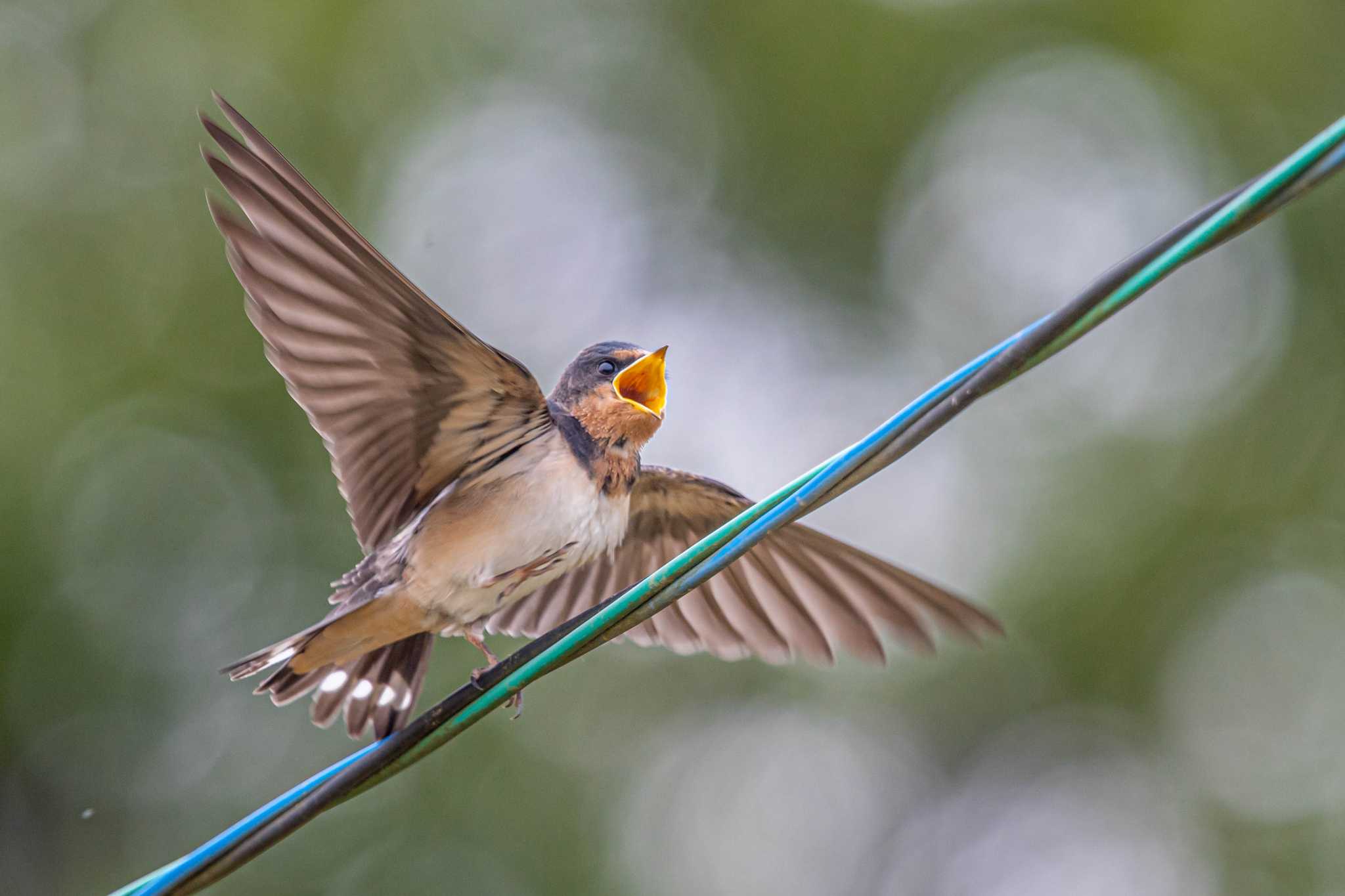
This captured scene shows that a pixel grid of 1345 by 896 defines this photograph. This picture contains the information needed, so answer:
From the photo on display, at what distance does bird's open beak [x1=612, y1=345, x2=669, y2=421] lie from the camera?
4.23 metres

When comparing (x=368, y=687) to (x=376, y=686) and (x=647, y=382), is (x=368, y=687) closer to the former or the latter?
(x=376, y=686)

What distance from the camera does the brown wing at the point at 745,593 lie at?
4.39m

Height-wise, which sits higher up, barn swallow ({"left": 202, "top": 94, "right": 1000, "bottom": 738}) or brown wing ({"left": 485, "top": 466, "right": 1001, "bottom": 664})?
barn swallow ({"left": 202, "top": 94, "right": 1000, "bottom": 738})

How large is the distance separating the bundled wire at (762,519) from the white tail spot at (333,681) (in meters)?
1.55

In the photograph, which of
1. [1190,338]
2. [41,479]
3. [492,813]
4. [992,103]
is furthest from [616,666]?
[992,103]

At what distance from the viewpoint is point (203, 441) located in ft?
32.2

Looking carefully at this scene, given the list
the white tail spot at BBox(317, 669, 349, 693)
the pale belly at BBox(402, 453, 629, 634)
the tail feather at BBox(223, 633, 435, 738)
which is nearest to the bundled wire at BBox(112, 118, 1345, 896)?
the pale belly at BBox(402, 453, 629, 634)

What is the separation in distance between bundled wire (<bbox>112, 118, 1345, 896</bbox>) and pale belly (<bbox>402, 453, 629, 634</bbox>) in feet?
2.85

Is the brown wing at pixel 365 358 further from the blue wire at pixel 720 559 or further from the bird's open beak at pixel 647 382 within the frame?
the blue wire at pixel 720 559

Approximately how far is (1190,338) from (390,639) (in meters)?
9.23

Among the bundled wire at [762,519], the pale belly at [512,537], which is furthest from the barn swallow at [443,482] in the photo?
the bundled wire at [762,519]

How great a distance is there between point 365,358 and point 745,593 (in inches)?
65.7

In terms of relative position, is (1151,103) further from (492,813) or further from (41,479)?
(41,479)

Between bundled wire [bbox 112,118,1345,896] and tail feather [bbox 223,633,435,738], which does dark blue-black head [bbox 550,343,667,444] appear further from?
bundled wire [bbox 112,118,1345,896]
